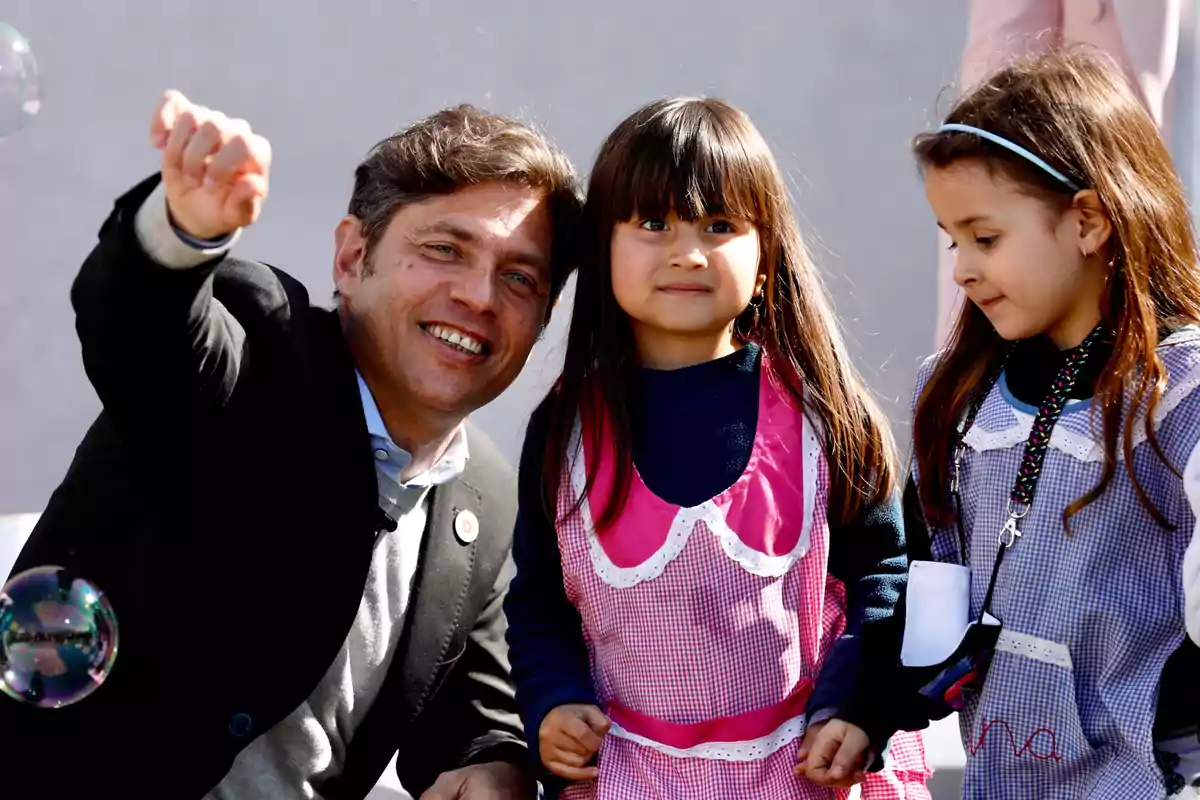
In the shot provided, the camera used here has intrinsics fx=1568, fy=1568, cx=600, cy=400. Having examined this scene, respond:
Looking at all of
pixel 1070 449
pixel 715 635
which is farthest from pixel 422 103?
pixel 1070 449

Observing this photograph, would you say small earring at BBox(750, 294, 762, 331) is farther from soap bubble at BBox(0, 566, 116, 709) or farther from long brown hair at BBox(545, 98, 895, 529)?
soap bubble at BBox(0, 566, 116, 709)

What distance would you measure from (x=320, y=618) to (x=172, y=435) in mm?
357

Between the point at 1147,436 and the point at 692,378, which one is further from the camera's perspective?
the point at 692,378

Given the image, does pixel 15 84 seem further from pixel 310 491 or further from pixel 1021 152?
pixel 1021 152

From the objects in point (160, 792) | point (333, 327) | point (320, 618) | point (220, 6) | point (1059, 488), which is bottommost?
point (160, 792)

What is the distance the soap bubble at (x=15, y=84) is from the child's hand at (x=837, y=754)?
5.93 feet

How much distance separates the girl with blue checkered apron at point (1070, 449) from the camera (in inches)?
80.0

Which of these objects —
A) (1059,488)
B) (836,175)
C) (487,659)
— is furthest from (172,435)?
(836,175)

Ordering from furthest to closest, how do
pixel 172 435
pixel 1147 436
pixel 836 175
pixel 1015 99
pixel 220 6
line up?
pixel 836 175 < pixel 220 6 < pixel 172 435 < pixel 1015 99 < pixel 1147 436

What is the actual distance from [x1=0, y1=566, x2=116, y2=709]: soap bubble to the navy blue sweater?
23.9 inches

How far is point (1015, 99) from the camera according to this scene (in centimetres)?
218

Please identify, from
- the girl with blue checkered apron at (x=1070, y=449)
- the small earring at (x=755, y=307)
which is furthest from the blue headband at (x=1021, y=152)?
the small earring at (x=755, y=307)

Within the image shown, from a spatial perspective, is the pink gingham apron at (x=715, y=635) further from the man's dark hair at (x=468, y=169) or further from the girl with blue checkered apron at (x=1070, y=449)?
the man's dark hair at (x=468, y=169)

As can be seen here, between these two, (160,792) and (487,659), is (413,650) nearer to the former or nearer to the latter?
(487,659)
